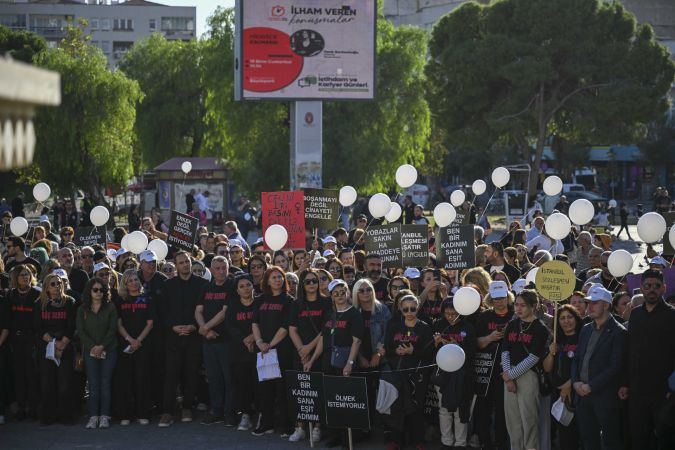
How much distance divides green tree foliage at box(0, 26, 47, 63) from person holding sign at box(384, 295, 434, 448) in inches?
1772

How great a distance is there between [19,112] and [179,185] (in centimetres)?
3714

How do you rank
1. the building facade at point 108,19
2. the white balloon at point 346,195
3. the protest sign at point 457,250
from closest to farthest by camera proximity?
1. the protest sign at point 457,250
2. the white balloon at point 346,195
3. the building facade at point 108,19

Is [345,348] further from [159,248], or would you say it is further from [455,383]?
[159,248]

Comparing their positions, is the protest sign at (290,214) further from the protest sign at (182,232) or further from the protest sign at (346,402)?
the protest sign at (346,402)

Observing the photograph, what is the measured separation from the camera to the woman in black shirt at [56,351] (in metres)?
11.5

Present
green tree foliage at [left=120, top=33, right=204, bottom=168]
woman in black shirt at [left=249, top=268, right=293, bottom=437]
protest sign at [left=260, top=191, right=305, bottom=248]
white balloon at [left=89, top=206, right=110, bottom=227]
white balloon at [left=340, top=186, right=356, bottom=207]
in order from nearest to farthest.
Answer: woman in black shirt at [left=249, top=268, right=293, bottom=437]
protest sign at [left=260, top=191, right=305, bottom=248]
white balloon at [left=89, top=206, right=110, bottom=227]
white balloon at [left=340, top=186, right=356, bottom=207]
green tree foliage at [left=120, top=33, right=204, bottom=168]

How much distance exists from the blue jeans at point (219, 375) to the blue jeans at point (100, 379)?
1028 millimetres

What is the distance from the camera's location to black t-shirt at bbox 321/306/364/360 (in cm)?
1031

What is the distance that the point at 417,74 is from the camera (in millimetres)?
40688

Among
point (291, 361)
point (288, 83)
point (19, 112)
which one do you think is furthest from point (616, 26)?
point (19, 112)

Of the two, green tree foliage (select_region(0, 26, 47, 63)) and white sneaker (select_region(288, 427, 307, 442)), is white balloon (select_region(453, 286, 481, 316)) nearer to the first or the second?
white sneaker (select_region(288, 427, 307, 442))

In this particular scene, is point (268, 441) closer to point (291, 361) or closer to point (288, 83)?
point (291, 361)

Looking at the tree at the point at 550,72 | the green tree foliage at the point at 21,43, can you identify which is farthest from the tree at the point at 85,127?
the tree at the point at 550,72

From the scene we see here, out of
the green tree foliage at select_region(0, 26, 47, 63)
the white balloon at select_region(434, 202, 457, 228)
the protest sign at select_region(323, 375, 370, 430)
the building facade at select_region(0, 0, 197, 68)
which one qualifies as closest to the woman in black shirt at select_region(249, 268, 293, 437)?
the protest sign at select_region(323, 375, 370, 430)
